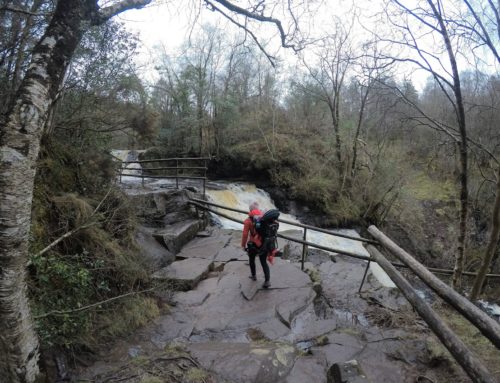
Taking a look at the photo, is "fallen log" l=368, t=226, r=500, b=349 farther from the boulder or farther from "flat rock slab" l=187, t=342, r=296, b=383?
the boulder

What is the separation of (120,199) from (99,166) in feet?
2.81

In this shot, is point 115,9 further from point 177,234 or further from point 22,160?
point 177,234

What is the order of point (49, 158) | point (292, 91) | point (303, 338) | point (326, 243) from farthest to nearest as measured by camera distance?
point (292, 91)
point (326, 243)
point (49, 158)
point (303, 338)

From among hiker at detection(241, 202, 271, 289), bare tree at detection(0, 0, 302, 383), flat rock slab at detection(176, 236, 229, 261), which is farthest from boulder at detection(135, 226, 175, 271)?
bare tree at detection(0, 0, 302, 383)

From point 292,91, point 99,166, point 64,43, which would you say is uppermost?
point 292,91

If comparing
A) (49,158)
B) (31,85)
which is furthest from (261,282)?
(31,85)

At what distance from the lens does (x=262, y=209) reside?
1564cm

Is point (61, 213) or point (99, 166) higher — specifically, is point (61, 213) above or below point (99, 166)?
below

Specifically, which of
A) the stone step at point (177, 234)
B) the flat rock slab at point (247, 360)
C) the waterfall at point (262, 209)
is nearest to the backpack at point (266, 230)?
the flat rock slab at point (247, 360)

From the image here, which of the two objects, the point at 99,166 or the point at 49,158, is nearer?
the point at 49,158

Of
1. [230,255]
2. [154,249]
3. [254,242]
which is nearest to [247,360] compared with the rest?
[254,242]

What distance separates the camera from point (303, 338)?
452 cm

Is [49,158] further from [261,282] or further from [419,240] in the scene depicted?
[419,240]

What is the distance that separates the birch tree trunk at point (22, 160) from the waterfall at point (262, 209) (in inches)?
354
